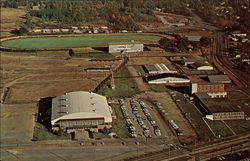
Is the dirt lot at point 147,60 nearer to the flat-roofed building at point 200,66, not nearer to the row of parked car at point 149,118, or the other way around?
the flat-roofed building at point 200,66

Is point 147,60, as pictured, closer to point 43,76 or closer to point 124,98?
point 43,76

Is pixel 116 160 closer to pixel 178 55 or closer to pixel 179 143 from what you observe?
pixel 179 143

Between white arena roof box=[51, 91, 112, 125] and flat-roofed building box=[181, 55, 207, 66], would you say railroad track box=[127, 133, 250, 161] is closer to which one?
white arena roof box=[51, 91, 112, 125]

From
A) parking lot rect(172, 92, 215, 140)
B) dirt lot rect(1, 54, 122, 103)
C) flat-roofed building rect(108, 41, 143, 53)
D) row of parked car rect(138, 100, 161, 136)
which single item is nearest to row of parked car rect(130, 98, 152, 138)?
row of parked car rect(138, 100, 161, 136)

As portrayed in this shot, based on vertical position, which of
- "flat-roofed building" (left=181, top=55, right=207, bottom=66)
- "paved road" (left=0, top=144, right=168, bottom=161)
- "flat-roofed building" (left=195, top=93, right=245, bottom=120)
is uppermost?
"flat-roofed building" (left=181, top=55, right=207, bottom=66)

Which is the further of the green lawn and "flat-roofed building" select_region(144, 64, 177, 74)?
the green lawn

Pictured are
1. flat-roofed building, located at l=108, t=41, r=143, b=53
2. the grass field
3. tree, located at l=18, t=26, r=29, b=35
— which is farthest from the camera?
tree, located at l=18, t=26, r=29, b=35
